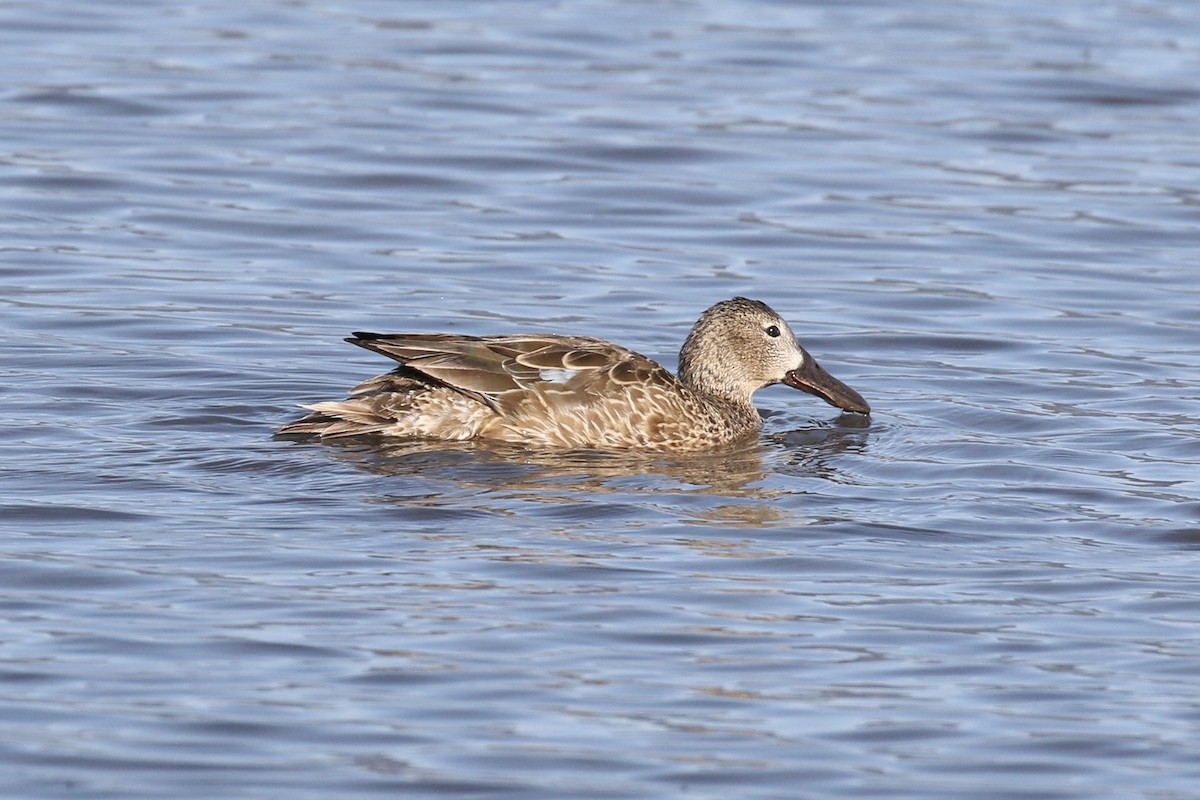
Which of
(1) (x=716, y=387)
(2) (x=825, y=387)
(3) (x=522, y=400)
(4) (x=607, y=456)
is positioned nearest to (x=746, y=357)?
(1) (x=716, y=387)

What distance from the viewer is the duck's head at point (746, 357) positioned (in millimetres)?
11016

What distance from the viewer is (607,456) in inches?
400

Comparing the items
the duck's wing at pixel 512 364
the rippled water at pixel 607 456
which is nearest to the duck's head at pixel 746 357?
the rippled water at pixel 607 456

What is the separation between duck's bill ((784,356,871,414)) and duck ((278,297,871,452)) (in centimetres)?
71

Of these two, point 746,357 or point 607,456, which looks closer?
point 607,456

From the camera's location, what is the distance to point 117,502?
8773 millimetres

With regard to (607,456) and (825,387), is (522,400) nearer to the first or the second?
(607,456)

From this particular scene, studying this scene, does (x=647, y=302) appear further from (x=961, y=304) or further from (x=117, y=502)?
(x=117, y=502)

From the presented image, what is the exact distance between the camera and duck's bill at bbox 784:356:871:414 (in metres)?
11.0

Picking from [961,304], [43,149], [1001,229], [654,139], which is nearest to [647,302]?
[961,304]

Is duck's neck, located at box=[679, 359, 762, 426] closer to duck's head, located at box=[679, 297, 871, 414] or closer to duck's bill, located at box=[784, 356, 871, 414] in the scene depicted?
Answer: duck's head, located at box=[679, 297, 871, 414]

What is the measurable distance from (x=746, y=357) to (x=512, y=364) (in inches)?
59.4

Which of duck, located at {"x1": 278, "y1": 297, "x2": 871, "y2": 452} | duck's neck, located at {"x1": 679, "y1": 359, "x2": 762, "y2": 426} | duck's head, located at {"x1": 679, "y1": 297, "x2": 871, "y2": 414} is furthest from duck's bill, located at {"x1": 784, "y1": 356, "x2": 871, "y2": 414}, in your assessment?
duck, located at {"x1": 278, "y1": 297, "x2": 871, "y2": 452}

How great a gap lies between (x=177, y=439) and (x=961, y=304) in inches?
217
